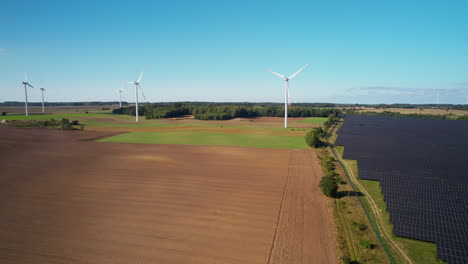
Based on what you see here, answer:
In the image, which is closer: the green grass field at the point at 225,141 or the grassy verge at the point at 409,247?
the grassy verge at the point at 409,247

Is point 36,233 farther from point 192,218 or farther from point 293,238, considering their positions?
point 293,238

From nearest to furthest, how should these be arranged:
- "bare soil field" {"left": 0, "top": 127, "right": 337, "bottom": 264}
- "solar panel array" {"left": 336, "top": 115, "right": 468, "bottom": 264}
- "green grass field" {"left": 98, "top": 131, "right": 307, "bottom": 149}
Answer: "solar panel array" {"left": 336, "top": 115, "right": 468, "bottom": 264} → "bare soil field" {"left": 0, "top": 127, "right": 337, "bottom": 264} → "green grass field" {"left": 98, "top": 131, "right": 307, "bottom": 149}

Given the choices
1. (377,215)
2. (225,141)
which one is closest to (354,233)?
(377,215)

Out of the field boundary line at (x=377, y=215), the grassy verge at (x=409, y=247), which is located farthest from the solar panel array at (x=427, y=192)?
the field boundary line at (x=377, y=215)

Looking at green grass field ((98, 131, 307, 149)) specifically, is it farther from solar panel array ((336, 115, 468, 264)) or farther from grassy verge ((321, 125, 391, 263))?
grassy verge ((321, 125, 391, 263))

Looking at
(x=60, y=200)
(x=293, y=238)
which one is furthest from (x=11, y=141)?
(x=293, y=238)

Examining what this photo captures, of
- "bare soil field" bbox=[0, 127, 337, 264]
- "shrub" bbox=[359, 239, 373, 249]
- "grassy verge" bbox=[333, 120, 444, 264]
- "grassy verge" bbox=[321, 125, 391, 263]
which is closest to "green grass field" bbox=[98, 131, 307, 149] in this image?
"bare soil field" bbox=[0, 127, 337, 264]

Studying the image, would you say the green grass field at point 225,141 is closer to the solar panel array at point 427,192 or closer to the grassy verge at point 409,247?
the solar panel array at point 427,192

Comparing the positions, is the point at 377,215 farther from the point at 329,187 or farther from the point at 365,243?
the point at 365,243

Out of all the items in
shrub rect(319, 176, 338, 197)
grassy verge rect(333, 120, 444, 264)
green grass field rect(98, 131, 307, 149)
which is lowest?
grassy verge rect(333, 120, 444, 264)
